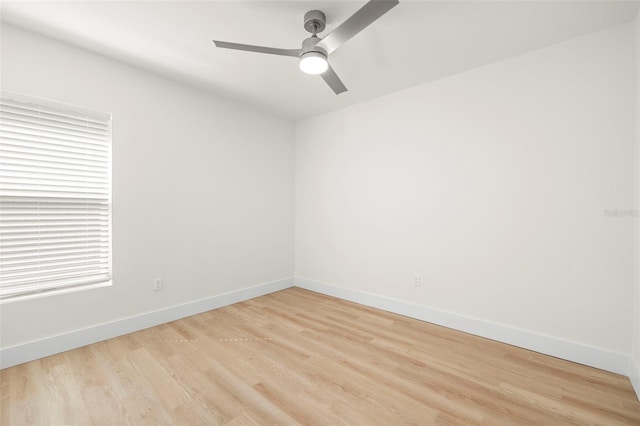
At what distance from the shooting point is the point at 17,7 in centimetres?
187

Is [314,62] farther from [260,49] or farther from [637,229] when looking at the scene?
[637,229]

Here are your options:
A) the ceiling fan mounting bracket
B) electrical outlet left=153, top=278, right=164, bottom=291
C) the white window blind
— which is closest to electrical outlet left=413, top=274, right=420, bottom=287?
the ceiling fan mounting bracket

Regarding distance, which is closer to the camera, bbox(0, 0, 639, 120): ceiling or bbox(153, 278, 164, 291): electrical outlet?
bbox(0, 0, 639, 120): ceiling

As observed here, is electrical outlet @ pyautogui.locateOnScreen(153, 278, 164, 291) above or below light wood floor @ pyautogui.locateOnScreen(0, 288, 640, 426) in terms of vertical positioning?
above

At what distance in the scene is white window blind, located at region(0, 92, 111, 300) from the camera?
2068 mm

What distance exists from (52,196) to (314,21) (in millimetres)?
2460

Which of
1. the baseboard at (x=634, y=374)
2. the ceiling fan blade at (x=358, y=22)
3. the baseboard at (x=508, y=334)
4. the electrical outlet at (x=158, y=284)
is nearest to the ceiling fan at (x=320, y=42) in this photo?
the ceiling fan blade at (x=358, y=22)

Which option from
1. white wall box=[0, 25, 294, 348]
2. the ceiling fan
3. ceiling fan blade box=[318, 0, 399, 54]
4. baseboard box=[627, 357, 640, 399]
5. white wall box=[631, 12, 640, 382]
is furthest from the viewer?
white wall box=[0, 25, 294, 348]

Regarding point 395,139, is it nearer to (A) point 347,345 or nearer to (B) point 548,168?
(B) point 548,168

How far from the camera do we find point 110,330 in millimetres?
2465

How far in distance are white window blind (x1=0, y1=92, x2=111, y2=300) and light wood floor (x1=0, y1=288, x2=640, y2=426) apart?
0.67 meters

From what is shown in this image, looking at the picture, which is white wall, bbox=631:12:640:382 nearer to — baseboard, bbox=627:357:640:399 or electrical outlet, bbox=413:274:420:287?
baseboard, bbox=627:357:640:399

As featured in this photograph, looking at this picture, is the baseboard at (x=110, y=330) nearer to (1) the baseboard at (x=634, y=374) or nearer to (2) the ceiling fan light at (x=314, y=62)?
A: (2) the ceiling fan light at (x=314, y=62)

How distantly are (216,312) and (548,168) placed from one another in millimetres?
3509
